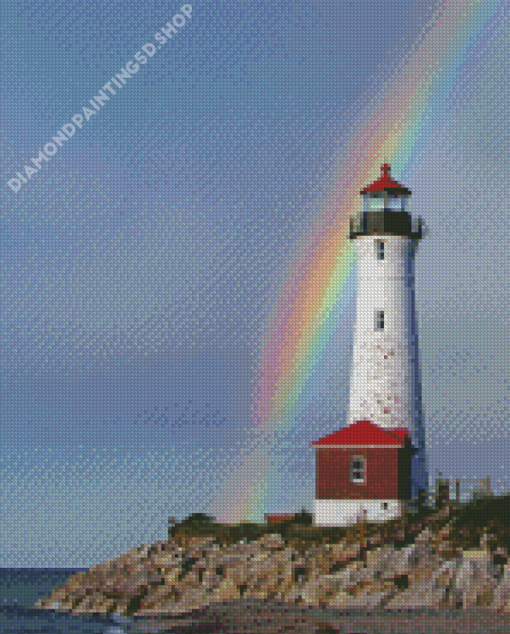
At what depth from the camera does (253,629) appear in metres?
38.7

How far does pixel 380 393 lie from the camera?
5028cm

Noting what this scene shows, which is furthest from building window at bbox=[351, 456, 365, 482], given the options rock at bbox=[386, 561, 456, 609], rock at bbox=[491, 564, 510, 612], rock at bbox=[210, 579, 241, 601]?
rock at bbox=[491, 564, 510, 612]

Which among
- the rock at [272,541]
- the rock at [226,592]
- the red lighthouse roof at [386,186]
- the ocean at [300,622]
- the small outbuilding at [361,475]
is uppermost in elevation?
the red lighthouse roof at [386,186]

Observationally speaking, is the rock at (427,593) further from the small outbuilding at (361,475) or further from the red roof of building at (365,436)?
the red roof of building at (365,436)

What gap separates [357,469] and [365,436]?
3.64ft

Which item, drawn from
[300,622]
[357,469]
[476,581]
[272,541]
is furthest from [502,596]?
[272,541]

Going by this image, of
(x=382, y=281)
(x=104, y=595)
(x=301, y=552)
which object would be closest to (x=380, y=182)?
(x=382, y=281)

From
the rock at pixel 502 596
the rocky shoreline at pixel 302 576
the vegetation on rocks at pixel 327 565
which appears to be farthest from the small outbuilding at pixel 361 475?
the rock at pixel 502 596

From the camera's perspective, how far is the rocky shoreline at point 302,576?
135 ft

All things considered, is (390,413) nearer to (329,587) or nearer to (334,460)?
(334,460)

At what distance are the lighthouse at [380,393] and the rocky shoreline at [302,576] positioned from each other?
2644 mm

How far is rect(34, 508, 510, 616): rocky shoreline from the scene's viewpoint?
1622 inches

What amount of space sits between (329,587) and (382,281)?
39.8 feet

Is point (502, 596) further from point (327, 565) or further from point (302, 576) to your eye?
point (302, 576)
